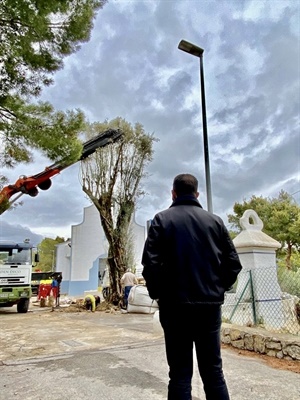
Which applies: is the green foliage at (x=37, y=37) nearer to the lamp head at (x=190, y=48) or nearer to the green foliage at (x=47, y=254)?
the lamp head at (x=190, y=48)

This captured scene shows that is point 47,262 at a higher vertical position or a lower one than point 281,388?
higher

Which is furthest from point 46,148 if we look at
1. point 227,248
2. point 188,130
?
point 188,130

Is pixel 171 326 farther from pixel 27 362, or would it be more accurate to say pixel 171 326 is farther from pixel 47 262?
pixel 47 262

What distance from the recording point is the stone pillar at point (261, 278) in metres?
4.95

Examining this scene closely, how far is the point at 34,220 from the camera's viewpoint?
81.0ft

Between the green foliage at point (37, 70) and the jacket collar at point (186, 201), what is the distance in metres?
3.83

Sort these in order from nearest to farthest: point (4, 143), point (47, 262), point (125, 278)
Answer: point (4, 143)
point (125, 278)
point (47, 262)

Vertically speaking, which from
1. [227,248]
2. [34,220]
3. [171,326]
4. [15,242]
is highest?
[34,220]

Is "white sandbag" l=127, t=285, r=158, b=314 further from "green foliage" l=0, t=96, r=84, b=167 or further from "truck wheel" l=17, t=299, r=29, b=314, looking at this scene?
"green foliage" l=0, t=96, r=84, b=167

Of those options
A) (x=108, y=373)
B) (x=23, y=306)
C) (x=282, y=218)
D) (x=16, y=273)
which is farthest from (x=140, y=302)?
(x=282, y=218)

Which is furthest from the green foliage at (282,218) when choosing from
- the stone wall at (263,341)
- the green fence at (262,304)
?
the stone wall at (263,341)

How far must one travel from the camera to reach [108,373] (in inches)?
122

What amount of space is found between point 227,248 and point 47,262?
93.7 feet

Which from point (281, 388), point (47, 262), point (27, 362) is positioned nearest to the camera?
point (281, 388)
